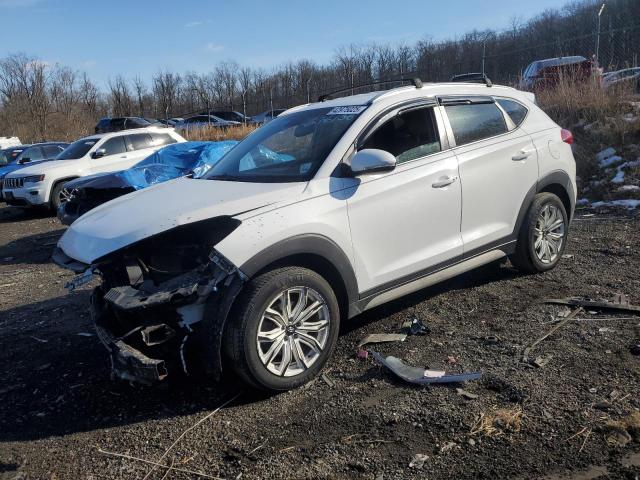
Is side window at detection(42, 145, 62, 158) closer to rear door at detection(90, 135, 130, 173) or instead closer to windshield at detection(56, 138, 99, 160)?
windshield at detection(56, 138, 99, 160)

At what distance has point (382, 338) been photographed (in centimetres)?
428

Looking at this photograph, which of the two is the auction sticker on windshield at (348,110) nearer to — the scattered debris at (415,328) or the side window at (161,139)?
the scattered debris at (415,328)

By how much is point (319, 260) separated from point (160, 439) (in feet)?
4.75

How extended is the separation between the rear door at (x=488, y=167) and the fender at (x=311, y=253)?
4.08 ft

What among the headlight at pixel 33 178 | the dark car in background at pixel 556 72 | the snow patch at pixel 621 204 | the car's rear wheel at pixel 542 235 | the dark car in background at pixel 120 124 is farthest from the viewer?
the dark car in background at pixel 120 124

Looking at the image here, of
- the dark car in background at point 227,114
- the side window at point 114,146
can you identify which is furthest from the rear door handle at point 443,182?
the dark car in background at point 227,114

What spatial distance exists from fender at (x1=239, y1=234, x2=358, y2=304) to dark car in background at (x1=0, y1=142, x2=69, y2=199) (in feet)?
50.5

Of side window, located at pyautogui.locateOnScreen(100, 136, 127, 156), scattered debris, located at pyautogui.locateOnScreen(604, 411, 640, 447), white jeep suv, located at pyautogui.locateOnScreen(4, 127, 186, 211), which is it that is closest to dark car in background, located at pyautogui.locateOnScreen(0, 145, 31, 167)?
white jeep suv, located at pyautogui.locateOnScreen(4, 127, 186, 211)

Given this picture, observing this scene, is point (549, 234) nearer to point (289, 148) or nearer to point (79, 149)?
point (289, 148)

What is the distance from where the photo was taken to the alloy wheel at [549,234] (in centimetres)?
527

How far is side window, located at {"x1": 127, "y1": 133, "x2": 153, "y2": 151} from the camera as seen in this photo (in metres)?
13.5

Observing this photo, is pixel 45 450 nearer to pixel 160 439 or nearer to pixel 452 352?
pixel 160 439

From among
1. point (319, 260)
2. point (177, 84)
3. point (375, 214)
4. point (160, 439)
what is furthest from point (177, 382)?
point (177, 84)

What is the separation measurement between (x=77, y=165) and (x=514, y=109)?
10.9 m
